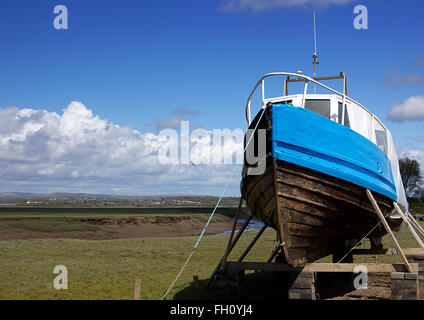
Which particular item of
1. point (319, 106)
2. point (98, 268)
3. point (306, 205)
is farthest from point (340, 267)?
point (98, 268)

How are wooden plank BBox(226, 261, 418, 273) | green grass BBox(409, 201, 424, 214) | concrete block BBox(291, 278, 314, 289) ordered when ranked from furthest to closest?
green grass BBox(409, 201, 424, 214), concrete block BBox(291, 278, 314, 289), wooden plank BBox(226, 261, 418, 273)

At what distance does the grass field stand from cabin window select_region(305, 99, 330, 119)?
17.8ft

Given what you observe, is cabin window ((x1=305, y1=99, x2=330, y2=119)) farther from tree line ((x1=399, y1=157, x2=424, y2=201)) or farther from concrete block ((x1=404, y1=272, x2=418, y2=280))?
tree line ((x1=399, y1=157, x2=424, y2=201))

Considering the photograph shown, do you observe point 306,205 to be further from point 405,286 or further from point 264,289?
point 264,289

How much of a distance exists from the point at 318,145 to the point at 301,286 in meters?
3.48

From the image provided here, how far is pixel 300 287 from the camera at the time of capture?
1105 centimetres

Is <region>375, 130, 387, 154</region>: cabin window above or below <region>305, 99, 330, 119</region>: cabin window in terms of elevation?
below

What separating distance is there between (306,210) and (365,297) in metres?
3.68

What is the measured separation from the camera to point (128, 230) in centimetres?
4750

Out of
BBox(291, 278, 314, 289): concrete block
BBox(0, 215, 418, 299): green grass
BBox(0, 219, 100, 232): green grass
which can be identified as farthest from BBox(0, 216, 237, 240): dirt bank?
BBox(291, 278, 314, 289): concrete block

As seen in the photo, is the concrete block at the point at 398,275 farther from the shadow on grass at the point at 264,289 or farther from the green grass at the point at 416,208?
the green grass at the point at 416,208

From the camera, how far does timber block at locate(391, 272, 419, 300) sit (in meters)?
10.4

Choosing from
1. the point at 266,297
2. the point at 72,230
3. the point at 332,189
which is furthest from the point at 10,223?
the point at 332,189
